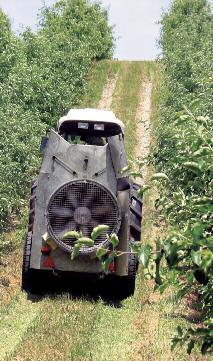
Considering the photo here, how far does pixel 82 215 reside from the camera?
1228cm

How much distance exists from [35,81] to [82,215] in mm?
17111

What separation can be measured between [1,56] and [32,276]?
18152mm

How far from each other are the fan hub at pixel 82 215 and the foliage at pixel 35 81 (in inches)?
133

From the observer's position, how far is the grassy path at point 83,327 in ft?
32.6

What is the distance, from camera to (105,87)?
44.0 m

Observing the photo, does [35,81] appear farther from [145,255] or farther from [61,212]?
[145,255]

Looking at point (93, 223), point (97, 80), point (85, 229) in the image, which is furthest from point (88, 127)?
point (97, 80)

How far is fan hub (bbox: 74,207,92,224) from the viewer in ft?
40.3

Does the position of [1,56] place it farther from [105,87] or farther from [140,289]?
[140,289]

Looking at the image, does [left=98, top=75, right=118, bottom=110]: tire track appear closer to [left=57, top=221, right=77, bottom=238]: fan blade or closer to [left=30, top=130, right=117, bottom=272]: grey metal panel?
[left=30, top=130, right=117, bottom=272]: grey metal panel

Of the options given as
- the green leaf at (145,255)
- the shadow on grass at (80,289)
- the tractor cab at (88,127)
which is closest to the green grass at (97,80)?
the tractor cab at (88,127)

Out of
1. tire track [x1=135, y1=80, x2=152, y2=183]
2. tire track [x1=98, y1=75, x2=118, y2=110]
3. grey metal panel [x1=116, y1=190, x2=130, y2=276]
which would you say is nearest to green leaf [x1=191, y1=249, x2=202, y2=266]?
grey metal panel [x1=116, y1=190, x2=130, y2=276]

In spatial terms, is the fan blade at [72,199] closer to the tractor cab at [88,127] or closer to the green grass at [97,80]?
the tractor cab at [88,127]

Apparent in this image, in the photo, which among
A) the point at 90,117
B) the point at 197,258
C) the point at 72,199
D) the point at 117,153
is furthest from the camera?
the point at 90,117
